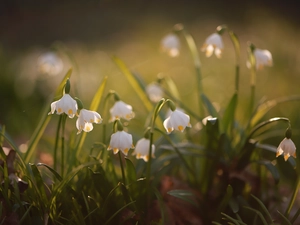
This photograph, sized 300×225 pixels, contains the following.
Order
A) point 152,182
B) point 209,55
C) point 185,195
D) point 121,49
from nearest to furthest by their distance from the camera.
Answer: point 185,195 < point 152,182 < point 209,55 < point 121,49

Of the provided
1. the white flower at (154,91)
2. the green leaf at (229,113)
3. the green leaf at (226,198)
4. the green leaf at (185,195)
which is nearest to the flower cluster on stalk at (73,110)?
the green leaf at (185,195)

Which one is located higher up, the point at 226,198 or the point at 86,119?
the point at 86,119

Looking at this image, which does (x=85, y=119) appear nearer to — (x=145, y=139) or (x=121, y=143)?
(x=121, y=143)

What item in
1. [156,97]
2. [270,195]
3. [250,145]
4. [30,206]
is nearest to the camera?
[30,206]

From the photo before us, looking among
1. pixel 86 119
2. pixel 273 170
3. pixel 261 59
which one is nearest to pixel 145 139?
pixel 86 119

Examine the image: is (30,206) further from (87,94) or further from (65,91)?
(87,94)

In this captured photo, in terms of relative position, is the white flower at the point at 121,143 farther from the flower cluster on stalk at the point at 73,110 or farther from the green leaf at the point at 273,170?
the green leaf at the point at 273,170

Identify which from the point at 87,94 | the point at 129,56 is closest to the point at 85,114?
the point at 87,94
